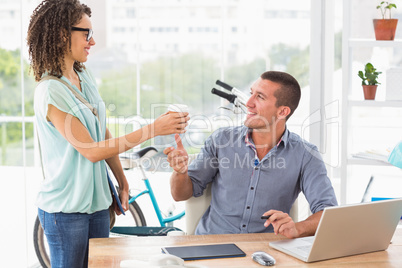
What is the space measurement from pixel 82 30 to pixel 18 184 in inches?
60.1

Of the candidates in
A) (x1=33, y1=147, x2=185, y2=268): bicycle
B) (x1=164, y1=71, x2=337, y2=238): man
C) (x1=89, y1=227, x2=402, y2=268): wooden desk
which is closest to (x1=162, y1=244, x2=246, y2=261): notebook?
(x1=89, y1=227, x2=402, y2=268): wooden desk

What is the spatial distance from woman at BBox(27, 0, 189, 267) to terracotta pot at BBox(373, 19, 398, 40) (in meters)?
1.57

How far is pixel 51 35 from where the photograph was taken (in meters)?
2.00

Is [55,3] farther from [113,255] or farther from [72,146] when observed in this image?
[113,255]

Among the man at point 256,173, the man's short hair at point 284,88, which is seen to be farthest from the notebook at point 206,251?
the man's short hair at point 284,88

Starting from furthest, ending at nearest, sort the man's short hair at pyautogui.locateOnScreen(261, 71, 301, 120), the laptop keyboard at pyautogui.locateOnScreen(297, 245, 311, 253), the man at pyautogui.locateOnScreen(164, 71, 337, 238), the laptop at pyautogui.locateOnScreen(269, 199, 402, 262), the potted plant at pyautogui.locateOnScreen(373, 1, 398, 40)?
the potted plant at pyautogui.locateOnScreen(373, 1, 398, 40), the man's short hair at pyautogui.locateOnScreen(261, 71, 301, 120), the man at pyautogui.locateOnScreen(164, 71, 337, 238), the laptop keyboard at pyautogui.locateOnScreen(297, 245, 311, 253), the laptop at pyautogui.locateOnScreen(269, 199, 402, 262)

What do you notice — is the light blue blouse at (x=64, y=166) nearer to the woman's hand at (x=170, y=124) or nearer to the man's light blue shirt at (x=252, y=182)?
the woman's hand at (x=170, y=124)

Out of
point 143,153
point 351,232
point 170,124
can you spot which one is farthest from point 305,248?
point 143,153

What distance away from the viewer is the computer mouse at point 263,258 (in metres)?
1.56

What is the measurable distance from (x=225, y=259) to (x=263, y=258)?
121 millimetres

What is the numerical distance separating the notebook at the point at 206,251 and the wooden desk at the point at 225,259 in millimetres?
22

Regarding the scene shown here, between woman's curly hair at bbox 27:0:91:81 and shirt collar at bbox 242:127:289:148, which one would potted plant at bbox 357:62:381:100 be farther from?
woman's curly hair at bbox 27:0:91:81

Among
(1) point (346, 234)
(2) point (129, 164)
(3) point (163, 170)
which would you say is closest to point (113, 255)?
(1) point (346, 234)

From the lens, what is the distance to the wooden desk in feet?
5.20
